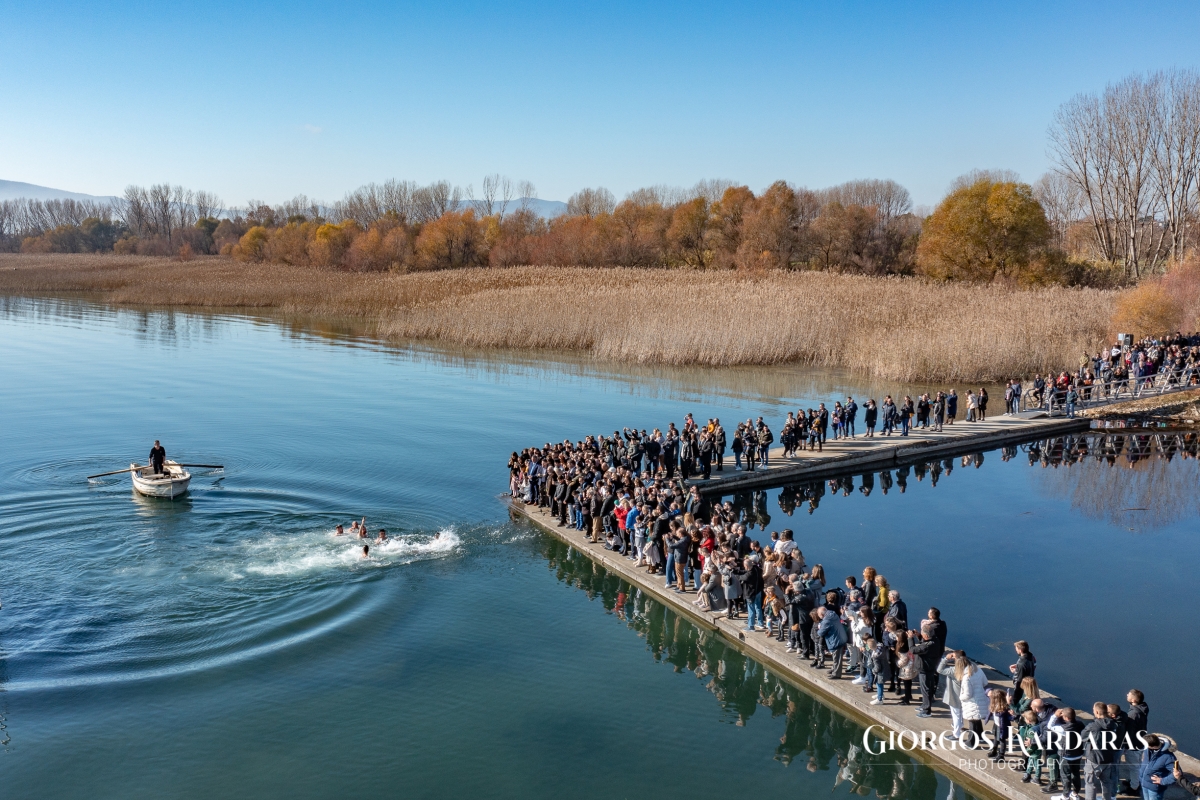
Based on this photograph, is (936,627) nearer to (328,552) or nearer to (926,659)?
(926,659)

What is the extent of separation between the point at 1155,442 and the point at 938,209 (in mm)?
38083

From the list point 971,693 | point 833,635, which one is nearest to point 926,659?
point 971,693

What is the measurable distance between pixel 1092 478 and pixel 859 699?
64.2 ft

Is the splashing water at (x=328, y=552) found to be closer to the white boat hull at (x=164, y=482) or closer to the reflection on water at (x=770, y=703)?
the reflection on water at (x=770, y=703)

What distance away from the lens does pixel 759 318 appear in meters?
46.6

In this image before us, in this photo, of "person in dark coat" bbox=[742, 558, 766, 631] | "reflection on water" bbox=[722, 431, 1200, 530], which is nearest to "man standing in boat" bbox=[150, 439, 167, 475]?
"reflection on water" bbox=[722, 431, 1200, 530]

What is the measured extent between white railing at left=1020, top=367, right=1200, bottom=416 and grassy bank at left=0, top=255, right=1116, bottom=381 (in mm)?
5453

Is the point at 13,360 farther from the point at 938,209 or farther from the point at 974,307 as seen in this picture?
the point at 938,209

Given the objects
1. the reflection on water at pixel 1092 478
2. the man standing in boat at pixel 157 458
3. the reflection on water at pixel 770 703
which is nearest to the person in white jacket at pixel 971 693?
the reflection on water at pixel 770 703

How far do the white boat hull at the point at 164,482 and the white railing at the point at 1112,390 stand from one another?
3069 centimetres

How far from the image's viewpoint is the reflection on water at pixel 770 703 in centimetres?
1252

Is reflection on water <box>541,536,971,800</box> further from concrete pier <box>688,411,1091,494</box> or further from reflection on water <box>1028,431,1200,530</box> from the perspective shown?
reflection on water <box>1028,431,1200,530</box>

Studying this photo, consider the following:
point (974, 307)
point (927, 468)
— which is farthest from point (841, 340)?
point (927, 468)

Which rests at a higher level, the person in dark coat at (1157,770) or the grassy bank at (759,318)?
the grassy bank at (759,318)
